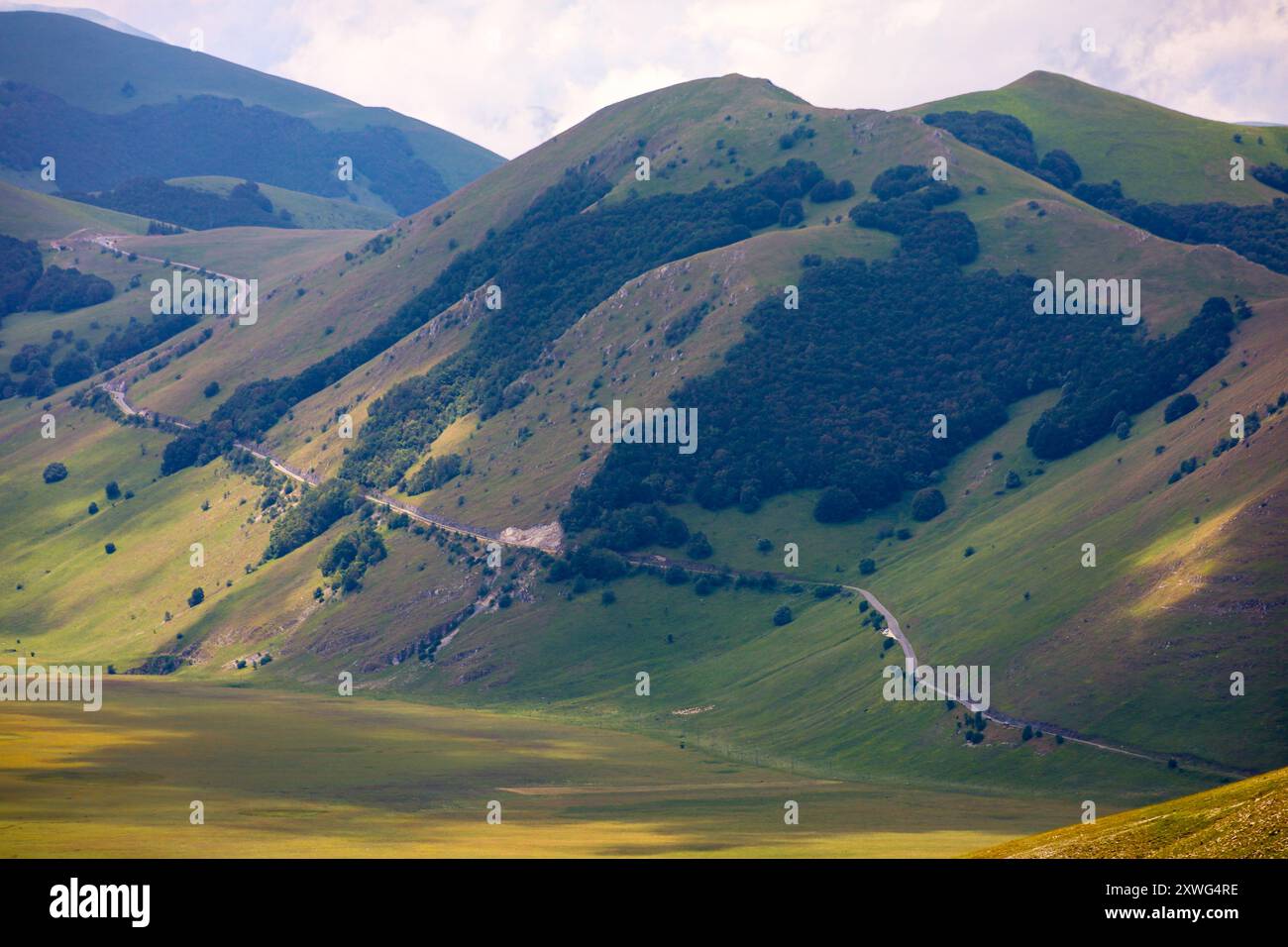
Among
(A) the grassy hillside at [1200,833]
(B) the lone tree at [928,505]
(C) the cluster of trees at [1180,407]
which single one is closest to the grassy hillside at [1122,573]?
(B) the lone tree at [928,505]

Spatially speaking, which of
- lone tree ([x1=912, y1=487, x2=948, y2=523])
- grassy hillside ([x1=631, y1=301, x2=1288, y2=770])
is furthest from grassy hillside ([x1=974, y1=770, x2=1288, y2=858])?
lone tree ([x1=912, y1=487, x2=948, y2=523])

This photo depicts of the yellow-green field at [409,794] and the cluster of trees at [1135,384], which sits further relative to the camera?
the cluster of trees at [1135,384]

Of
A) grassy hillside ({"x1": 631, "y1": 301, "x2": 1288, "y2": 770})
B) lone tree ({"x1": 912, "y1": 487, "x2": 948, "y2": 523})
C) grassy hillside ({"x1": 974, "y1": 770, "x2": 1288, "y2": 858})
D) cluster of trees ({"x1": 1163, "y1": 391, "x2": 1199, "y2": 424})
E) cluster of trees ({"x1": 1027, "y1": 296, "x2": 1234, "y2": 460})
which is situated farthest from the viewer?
lone tree ({"x1": 912, "y1": 487, "x2": 948, "y2": 523})

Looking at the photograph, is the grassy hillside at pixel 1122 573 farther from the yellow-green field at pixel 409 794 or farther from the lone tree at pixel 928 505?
the yellow-green field at pixel 409 794

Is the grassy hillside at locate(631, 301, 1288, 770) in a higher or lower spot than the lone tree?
lower

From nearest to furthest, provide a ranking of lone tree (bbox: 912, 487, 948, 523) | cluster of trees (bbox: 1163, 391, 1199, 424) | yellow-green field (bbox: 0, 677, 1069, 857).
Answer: yellow-green field (bbox: 0, 677, 1069, 857)
cluster of trees (bbox: 1163, 391, 1199, 424)
lone tree (bbox: 912, 487, 948, 523)

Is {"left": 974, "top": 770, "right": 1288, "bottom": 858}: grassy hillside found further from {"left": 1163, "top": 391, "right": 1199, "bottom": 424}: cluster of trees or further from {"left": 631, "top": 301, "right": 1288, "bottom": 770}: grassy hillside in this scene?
{"left": 1163, "top": 391, "right": 1199, "bottom": 424}: cluster of trees
